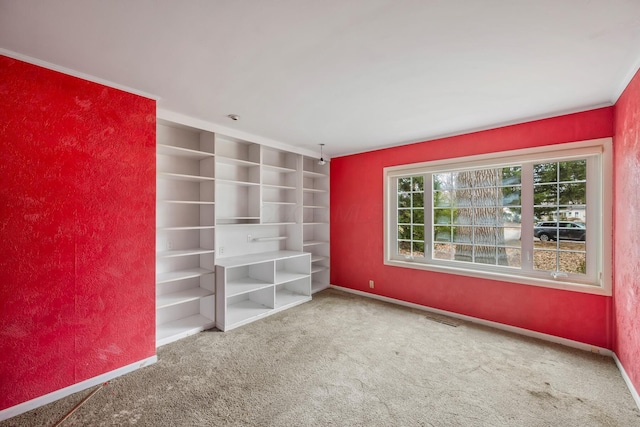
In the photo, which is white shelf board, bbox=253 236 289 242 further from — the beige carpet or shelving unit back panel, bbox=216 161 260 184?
the beige carpet

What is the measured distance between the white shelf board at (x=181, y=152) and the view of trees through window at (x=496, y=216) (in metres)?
2.90

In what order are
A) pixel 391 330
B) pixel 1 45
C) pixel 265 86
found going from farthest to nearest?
pixel 391 330 → pixel 265 86 → pixel 1 45

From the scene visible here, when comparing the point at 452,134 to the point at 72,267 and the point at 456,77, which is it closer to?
the point at 456,77

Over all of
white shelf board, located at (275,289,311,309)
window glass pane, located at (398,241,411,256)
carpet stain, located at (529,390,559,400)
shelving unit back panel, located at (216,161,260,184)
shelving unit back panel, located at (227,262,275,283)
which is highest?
shelving unit back panel, located at (216,161,260,184)

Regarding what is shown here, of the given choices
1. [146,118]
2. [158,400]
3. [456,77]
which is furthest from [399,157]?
[158,400]

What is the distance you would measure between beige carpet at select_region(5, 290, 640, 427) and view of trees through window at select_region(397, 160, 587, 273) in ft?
3.16

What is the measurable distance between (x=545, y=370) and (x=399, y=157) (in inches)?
118

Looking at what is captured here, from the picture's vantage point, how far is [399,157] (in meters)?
4.20

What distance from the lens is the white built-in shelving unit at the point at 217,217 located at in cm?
319

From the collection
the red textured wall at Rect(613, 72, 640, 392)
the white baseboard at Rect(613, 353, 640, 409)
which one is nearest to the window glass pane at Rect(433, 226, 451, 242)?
the red textured wall at Rect(613, 72, 640, 392)

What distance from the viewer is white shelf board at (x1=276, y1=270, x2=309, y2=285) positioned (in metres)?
4.05

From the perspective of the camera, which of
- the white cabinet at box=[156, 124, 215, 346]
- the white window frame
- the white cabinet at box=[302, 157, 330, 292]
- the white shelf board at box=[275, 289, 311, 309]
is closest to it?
the white window frame

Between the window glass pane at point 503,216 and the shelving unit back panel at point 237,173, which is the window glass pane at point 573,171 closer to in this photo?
the window glass pane at point 503,216

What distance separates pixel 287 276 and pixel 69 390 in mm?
2620
